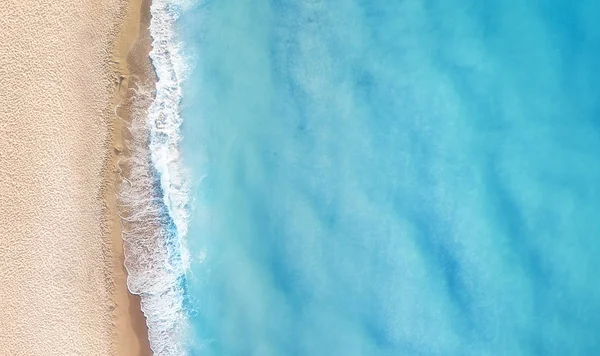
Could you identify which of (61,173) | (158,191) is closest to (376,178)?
(158,191)

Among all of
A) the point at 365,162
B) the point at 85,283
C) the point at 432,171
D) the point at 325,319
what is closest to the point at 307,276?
the point at 325,319

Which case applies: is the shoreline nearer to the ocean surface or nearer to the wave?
the wave

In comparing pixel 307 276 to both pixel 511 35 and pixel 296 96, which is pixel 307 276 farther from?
pixel 511 35

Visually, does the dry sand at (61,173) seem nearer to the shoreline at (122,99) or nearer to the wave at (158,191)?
the shoreline at (122,99)

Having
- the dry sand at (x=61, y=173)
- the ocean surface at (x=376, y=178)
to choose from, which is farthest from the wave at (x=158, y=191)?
the dry sand at (x=61, y=173)

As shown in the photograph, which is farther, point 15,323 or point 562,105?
point 562,105

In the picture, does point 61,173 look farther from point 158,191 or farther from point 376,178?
point 376,178
